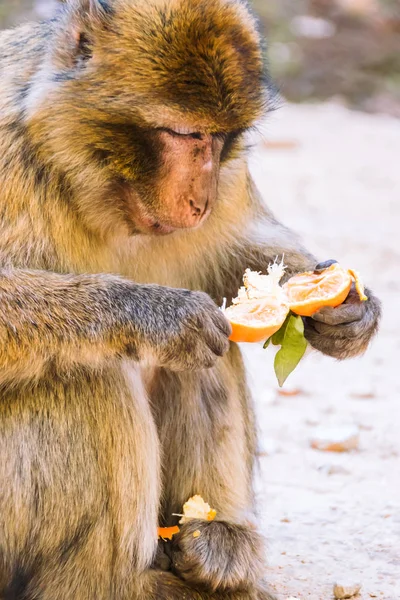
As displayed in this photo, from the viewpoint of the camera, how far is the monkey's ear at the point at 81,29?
3271mm

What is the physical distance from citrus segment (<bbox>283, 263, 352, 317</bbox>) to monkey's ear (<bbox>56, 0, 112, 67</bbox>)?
967 millimetres

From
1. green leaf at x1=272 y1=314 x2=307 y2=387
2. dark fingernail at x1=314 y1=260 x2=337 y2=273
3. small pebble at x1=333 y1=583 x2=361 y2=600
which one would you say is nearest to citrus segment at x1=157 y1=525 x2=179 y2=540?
small pebble at x1=333 y1=583 x2=361 y2=600

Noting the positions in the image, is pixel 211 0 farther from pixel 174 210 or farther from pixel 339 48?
pixel 339 48

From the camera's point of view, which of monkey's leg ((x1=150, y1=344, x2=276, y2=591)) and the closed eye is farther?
monkey's leg ((x1=150, y1=344, x2=276, y2=591))

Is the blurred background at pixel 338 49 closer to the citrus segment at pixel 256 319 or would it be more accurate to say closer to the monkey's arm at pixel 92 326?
the citrus segment at pixel 256 319

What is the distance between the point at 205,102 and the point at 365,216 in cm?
710

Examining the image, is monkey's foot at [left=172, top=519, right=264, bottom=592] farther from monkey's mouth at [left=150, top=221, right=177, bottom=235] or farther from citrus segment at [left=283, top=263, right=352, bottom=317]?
monkey's mouth at [left=150, top=221, right=177, bottom=235]

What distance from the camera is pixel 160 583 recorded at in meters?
3.36

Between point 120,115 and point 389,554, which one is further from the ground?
point 120,115

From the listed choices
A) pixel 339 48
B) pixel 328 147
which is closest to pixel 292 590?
pixel 328 147

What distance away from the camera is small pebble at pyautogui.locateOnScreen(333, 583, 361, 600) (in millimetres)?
3531

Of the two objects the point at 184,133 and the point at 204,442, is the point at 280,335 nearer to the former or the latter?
the point at 204,442

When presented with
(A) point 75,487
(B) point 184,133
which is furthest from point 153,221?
(A) point 75,487

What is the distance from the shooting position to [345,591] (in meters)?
3.53
